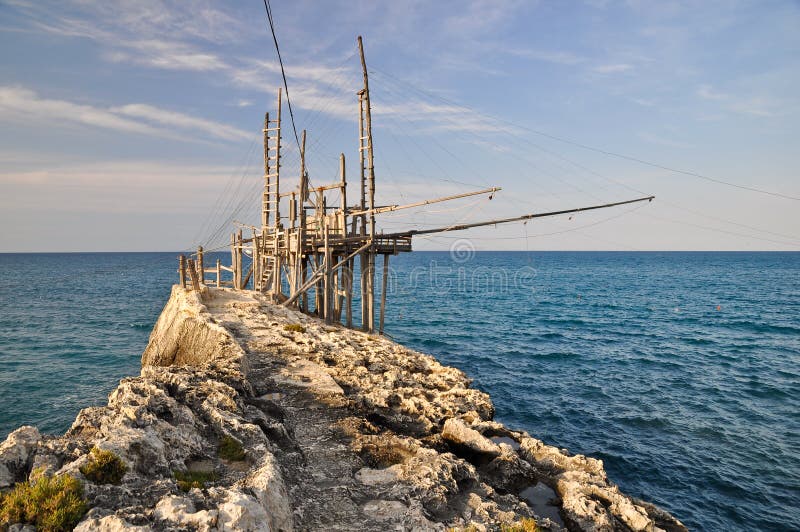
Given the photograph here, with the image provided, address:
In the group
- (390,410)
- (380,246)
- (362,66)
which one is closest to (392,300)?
(380,246)

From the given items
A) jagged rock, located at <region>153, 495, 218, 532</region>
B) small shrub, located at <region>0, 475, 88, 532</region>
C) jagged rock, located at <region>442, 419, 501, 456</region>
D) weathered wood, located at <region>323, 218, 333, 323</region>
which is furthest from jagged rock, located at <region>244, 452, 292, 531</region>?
weathered wood, located at <region>323, 218, 333, 323</region>

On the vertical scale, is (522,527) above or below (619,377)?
above

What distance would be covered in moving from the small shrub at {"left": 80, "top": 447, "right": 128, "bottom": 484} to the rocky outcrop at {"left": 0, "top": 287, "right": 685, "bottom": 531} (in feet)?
0.39

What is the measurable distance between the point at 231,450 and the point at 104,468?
2216 mm

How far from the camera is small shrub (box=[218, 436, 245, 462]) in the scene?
8.68 metres

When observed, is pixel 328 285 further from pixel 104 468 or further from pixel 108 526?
pixel 108 526

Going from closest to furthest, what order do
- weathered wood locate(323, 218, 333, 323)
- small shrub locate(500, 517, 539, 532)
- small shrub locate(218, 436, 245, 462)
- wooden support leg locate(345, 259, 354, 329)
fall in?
small shrub locate(500, 517, 539, 532)
small shrub locate(218, 436, 245, 462)
weathered wood locate(323, 218, 333, 323)
wooden support leg locate(345, 259, 354, 329)

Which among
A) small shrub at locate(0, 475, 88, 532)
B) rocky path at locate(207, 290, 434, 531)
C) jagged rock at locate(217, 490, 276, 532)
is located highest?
small shrub at locate(0, 475, 88, 532)

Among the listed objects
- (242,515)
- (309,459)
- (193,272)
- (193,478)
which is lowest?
(309,459)

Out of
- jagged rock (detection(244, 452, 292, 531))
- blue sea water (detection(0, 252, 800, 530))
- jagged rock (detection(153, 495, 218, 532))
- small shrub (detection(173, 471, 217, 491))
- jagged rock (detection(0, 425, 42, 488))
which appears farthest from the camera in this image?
blue sea water (detection(0, 252, 800, 530))

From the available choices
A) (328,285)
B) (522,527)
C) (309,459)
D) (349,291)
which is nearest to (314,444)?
(309,459)

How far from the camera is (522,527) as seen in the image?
25.1 feet

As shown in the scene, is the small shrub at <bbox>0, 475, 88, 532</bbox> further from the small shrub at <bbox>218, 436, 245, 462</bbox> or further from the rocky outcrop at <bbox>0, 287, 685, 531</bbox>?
the small shrub at <bbox>218, 436, 245, 462</bbox>

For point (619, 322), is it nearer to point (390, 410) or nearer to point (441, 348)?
point (441, 348)
